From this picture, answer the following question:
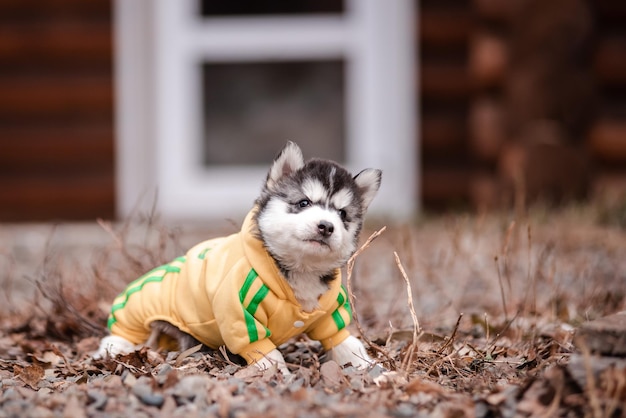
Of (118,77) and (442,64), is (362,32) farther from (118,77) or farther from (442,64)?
(118,77)

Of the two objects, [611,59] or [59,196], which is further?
[59,196]

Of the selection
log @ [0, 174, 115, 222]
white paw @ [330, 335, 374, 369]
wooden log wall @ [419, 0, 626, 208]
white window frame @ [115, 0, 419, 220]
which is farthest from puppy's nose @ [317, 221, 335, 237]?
log @ [0, 174, 115, 222]

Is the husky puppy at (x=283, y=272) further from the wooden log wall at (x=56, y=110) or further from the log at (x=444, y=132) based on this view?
the wooden log wall at (x=56, y=110)

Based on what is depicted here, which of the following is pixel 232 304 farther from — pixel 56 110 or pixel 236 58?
pixel 56 110

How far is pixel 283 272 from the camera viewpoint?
255cm

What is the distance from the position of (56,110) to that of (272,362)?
5.60 meters

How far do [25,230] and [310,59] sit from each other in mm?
2911

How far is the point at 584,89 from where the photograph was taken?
614 cm

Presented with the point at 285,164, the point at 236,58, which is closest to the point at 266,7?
the point at 236,58

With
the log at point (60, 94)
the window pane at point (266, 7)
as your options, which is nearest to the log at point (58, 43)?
Answer: the log at point (60, 94)

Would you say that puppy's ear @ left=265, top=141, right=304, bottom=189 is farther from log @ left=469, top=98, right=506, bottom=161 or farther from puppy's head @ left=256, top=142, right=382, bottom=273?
log @ left=469, top=98, right=506, bottom=161

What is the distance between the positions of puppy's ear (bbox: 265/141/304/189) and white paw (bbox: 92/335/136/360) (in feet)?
2.58

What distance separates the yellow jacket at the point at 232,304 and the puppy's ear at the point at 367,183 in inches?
10.5

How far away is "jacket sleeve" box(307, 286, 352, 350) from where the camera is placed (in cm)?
264
